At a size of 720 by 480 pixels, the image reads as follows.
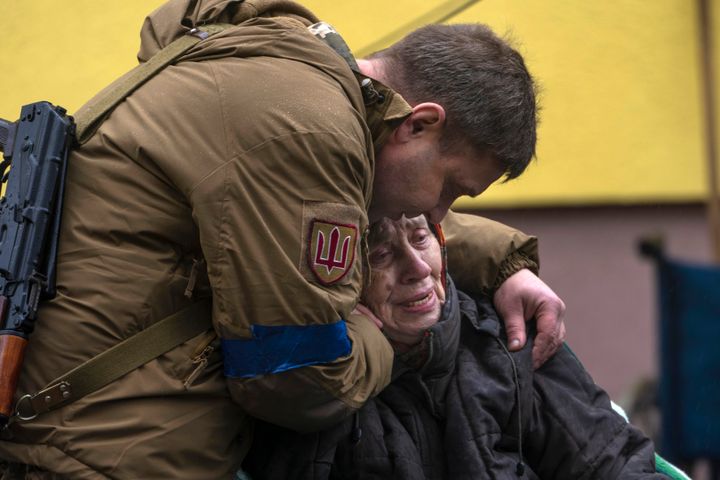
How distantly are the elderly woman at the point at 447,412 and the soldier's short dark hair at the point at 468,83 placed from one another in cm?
35

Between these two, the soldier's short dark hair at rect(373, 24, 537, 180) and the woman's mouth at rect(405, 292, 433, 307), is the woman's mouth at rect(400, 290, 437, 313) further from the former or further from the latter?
the soldier's short dark hair at rect(373, 24, 537, 180)

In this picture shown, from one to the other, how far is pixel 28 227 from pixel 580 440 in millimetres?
1398

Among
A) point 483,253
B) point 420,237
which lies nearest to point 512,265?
point 483,253

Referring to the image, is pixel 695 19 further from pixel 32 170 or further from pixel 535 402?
pixel 32 170

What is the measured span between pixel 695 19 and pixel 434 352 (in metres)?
3.18

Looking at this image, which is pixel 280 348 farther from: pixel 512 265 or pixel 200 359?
pixel 512 265

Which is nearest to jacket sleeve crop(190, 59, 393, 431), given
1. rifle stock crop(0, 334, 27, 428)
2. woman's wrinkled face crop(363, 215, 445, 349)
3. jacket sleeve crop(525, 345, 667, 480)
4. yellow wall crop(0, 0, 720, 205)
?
rifle stock crop(0, 334, 27, 428)

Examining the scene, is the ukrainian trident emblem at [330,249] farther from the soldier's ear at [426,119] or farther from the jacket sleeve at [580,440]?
the jacket sleeve at [580,440]

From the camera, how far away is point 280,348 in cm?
226

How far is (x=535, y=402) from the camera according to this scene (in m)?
2.97

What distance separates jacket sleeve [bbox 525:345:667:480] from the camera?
2914mm

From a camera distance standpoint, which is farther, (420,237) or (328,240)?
(420,237)

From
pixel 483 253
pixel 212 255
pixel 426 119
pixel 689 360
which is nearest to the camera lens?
pixel 212 255

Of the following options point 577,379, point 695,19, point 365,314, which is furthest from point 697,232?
point 365,314
